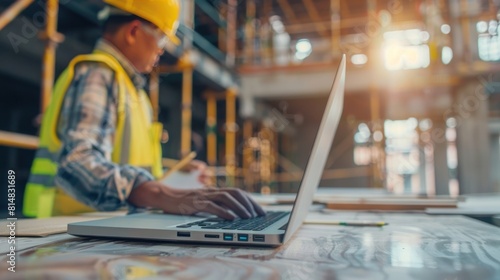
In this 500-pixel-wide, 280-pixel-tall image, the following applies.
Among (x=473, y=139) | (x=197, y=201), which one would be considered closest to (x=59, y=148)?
(x=197, y=201)

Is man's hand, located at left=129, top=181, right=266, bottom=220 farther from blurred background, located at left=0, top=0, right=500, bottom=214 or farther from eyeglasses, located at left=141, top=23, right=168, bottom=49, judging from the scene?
blurred background, located at left=0, top=0, right=500, bottom=214

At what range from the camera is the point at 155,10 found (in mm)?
1008

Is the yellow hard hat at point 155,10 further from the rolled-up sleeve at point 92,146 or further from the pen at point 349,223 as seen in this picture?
the pen at point 349,223

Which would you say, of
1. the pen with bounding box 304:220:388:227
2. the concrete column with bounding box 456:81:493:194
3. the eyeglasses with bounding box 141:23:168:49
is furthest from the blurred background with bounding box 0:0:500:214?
the pen with bounding box 304:220:388:227

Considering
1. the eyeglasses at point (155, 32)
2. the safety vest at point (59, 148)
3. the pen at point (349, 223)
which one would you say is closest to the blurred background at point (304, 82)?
the eyeglasses at point (155, 32)

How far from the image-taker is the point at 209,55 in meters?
3.02

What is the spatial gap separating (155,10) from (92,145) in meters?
0.40

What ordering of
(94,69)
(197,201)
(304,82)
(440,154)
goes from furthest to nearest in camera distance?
(440,154) < (304,82) < (94,69) < (197,201)

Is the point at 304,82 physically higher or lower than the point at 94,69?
higher

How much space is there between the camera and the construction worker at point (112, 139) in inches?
28.7

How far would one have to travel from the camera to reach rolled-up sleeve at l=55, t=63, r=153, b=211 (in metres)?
0.77

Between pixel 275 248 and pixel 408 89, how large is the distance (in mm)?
3399

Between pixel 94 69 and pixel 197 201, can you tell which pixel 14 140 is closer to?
pixel 94 69

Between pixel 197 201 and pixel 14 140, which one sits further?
pixel 14 140
